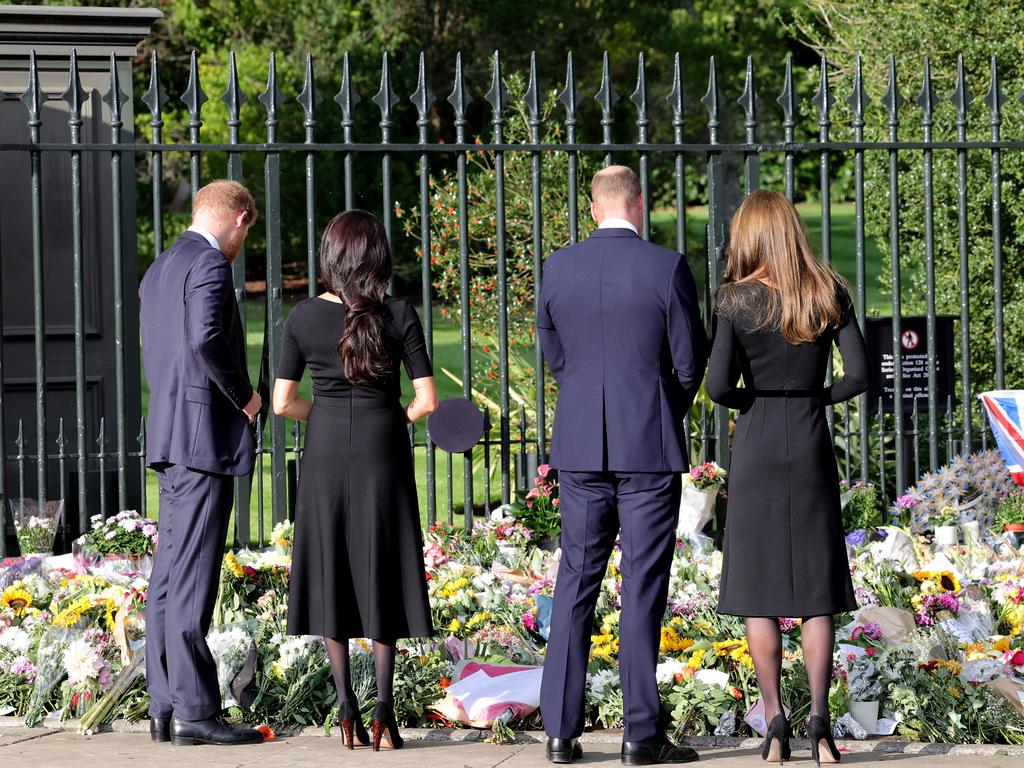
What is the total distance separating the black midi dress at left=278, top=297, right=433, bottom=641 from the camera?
4395 mm

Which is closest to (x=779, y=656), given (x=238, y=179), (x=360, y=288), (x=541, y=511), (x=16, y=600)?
(x=360, y=288)

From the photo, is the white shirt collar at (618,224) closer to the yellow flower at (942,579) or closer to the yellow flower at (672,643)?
the yellow flower at (672,643)

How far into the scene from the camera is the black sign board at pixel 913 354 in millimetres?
7324

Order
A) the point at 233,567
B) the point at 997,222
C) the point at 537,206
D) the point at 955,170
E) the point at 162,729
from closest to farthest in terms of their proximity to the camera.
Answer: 1. the point at 162,729
2. the point at 233,567
3. the point at 537,206
4. the point at 997,222
5. the point at 955,170

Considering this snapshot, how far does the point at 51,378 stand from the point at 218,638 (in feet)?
10.5

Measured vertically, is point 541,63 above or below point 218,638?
above

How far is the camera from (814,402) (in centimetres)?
425

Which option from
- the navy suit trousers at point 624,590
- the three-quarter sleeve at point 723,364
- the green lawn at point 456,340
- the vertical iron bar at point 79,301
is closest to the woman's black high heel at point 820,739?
the navy suit trousers at point 624,590

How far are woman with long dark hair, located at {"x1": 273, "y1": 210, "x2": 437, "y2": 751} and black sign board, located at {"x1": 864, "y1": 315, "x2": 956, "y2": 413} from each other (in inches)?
140

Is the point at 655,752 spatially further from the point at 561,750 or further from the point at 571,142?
the point at 571,142

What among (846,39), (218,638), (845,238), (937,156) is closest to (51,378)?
(218,638)

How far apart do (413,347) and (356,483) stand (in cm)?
44

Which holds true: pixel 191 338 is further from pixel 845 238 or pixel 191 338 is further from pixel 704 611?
pixel 845 238

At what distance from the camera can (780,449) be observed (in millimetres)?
4230
